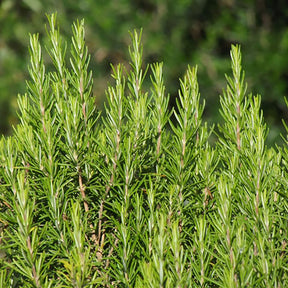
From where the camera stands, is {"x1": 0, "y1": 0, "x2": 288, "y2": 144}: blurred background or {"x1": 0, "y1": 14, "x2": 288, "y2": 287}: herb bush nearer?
{"x1": 0, "y1": 14, "x2": 288, "y2": 287}: herb bush

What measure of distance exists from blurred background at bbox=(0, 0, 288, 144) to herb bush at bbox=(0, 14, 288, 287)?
3090 millimetres

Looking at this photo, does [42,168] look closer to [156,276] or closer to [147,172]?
[147,172]

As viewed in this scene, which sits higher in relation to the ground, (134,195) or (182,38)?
(182,38)

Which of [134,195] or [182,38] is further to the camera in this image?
[182,38]

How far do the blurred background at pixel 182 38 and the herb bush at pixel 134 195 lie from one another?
309 cm

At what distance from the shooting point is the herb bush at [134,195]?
86 centimetres

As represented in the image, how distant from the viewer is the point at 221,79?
4.53 m

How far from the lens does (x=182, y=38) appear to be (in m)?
4.90

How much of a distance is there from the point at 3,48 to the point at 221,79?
8.05 ft

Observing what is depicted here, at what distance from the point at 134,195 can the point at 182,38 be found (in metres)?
4.11

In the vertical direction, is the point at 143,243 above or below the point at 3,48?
below

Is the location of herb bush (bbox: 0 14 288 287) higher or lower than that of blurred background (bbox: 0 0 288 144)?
lower

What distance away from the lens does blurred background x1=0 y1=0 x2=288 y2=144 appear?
4.43 meters

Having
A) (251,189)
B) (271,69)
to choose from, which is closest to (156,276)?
A: (251,189)
